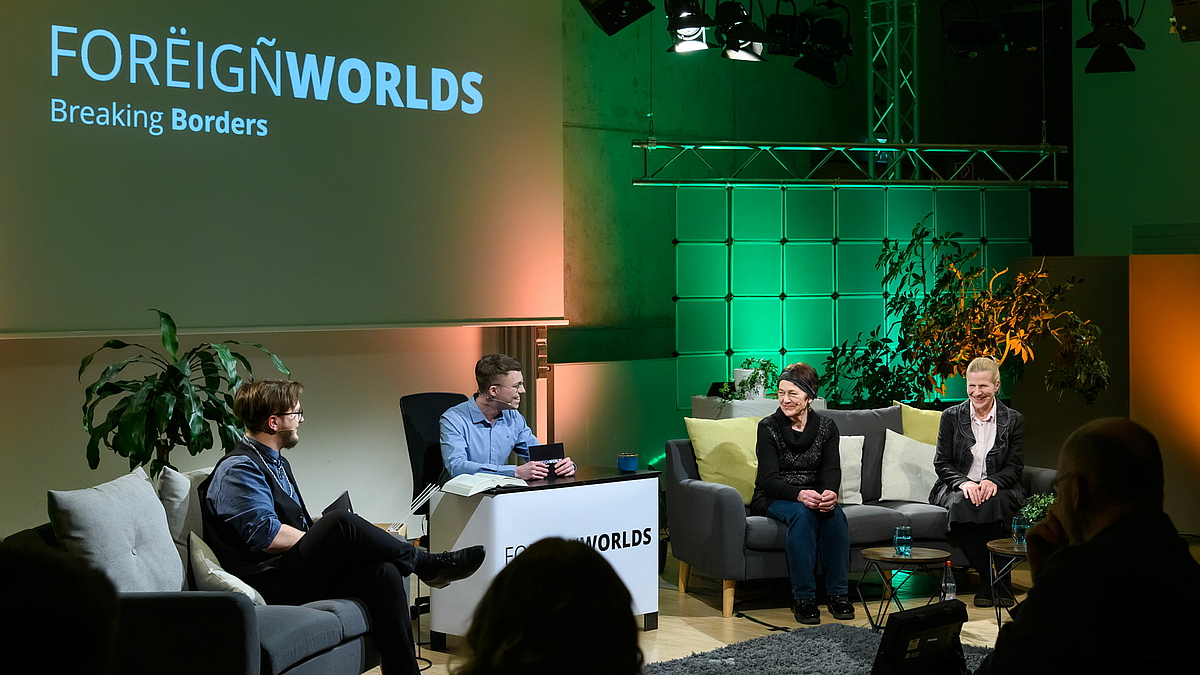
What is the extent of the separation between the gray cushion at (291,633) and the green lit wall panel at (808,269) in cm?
553

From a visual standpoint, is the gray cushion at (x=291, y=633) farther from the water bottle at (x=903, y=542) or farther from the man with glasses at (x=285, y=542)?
the water bottle at (x=903, y=542)

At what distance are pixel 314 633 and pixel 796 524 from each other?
2.56m

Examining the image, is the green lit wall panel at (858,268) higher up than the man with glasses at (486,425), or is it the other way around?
the green lit wall panel at (858,268)

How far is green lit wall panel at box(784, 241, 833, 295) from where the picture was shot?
8.68 m

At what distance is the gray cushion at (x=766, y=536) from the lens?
5543 millimetres

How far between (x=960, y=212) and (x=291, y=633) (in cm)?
688

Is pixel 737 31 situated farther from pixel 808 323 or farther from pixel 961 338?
pixel 808 323

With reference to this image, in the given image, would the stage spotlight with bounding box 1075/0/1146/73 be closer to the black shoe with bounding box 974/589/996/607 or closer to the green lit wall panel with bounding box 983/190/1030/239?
the green lit wall panel with bounding box 983/190/1030/239

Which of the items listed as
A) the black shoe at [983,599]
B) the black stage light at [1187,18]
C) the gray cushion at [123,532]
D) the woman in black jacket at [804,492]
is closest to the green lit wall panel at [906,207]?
the black stage light at [1187,18]

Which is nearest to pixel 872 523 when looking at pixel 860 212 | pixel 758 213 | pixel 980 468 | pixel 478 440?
pixel 980 468

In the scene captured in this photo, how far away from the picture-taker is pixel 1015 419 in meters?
5.85

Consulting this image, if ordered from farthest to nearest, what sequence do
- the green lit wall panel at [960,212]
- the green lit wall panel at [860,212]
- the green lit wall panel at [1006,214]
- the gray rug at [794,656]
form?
the green lit wall panel at [1006,214] < the green lit wall panel at [960,212] < the green lit wall panel at [860,212] < the gray rug at [794,656]

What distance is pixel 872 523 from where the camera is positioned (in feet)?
18.9

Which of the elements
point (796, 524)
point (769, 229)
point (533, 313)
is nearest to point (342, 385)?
point (533, 313)
